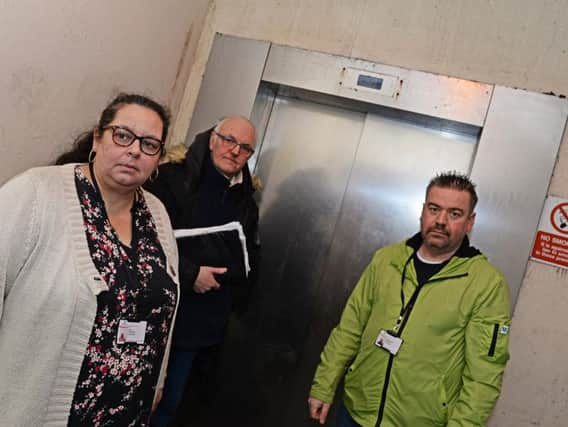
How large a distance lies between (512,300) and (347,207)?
1004 mm

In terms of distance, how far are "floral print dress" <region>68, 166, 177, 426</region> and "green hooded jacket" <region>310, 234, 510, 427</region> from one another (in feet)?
2.93

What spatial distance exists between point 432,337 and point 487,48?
1.61 metres

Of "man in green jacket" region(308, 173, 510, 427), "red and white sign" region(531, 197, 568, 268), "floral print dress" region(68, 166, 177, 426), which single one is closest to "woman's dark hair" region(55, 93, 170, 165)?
"floral print dress" region(68, 166, 177, 426)

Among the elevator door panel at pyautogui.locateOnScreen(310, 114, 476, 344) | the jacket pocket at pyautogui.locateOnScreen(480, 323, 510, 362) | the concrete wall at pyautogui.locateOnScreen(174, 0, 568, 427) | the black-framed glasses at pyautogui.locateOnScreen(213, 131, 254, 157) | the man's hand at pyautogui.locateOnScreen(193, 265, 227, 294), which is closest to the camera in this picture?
the jacket pocket at pyautogui.locateOnScreen(480, 323, 510, 362)

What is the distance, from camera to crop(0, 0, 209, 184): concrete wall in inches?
70.7

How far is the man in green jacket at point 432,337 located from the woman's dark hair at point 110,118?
1132 millimetres

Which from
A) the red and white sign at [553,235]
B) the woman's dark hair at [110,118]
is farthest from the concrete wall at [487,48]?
the woman's dark hair at [110,118]

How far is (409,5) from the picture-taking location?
8.59 feet

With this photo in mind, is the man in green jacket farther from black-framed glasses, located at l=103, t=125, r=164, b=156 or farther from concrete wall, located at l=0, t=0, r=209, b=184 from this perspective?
concrete wall, located at l=0, t=0, r=209, b=184

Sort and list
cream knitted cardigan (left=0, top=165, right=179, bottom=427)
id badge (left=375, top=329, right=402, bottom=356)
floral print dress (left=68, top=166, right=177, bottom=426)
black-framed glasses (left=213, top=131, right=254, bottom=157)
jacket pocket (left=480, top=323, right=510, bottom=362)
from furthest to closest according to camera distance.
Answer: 1. black-framed glasses (left=213, top=131, right=254, bottom=157)
2. id badge (left=375, top=329, right=402, bottom=356)
3. jacket pocket (left=480, top=323, right=510, bottom=362)
4. floral print dress (left=68, top=166, right=177, bottom=426)
5. cream knitted cardigan (left=0, top=165, right=179, bottom=427)


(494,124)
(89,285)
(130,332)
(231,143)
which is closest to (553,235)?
(494,124)

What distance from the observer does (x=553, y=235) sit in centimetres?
233

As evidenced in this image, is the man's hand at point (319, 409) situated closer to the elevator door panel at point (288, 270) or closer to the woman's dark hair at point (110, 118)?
the elevator door panel at point (288, 270)

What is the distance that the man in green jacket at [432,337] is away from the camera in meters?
1.75
